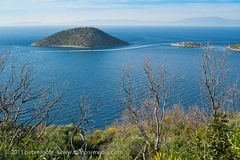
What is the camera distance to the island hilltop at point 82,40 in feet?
448

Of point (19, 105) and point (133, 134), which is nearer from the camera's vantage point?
point (19, 105)

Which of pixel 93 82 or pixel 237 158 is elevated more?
pixel 237 158

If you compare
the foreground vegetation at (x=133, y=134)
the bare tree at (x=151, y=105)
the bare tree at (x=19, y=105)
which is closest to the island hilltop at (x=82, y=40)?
the foreground vegetation at (x=133, y=134)

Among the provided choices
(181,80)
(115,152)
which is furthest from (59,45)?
(115,152)

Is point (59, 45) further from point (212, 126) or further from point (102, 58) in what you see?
point (212, 126)

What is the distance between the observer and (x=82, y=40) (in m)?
142

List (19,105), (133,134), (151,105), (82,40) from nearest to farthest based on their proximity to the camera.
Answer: (19,105)
(133,134)
(151,105)
(82,40)

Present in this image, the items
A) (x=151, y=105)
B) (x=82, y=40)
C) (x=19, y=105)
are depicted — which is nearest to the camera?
(x=19, y=105)

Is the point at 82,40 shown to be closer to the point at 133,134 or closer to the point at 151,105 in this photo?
the point at 151,105

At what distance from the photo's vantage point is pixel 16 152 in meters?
6.00

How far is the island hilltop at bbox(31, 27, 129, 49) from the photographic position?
448ft

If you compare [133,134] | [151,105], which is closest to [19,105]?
[133,134]

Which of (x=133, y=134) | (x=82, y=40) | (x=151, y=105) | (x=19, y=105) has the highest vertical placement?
(x=19, y=105)

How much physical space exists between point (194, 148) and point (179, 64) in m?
71.0
